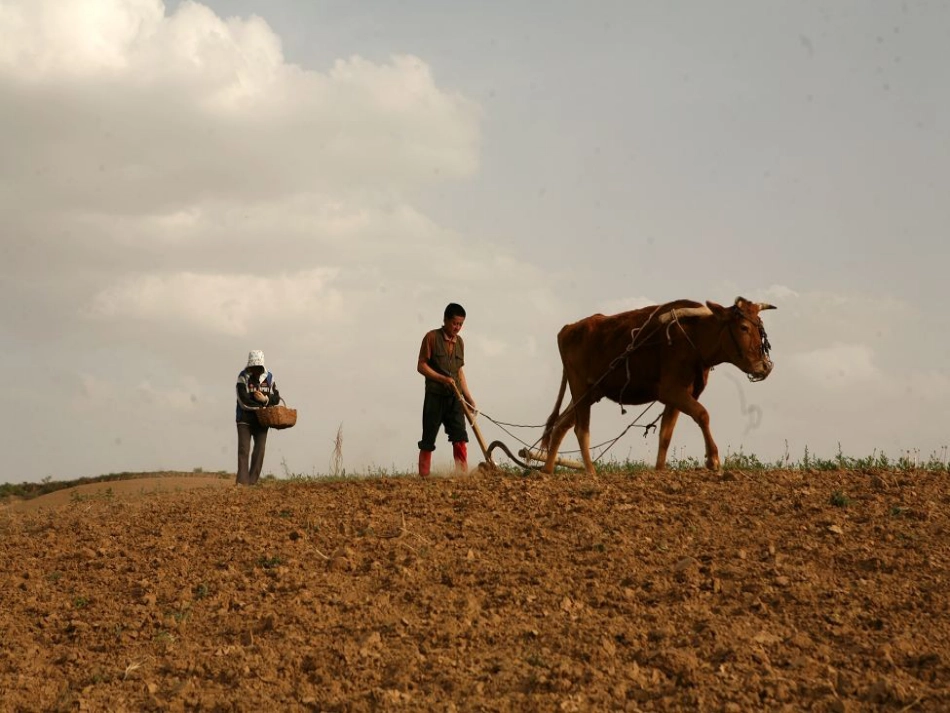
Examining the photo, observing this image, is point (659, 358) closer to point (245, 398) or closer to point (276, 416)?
point (276, 416)

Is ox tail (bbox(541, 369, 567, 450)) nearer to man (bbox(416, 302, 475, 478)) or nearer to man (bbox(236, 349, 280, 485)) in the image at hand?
man (bbox(416, 302, 475, 478))

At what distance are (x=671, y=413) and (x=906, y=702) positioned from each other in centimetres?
643

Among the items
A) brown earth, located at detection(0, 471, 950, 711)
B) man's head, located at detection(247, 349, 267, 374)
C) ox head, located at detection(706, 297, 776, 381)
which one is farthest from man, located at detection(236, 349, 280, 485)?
ox head, located at detection(706, 297, 776, 381)

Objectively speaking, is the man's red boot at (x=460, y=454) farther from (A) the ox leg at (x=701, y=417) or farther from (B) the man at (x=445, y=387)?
(A) the ox leg at (x=701, y=417)

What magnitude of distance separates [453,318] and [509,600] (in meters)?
6.03

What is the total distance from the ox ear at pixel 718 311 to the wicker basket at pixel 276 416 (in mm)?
6163

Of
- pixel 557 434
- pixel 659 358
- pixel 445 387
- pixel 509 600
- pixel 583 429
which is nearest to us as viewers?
pixel 509 600

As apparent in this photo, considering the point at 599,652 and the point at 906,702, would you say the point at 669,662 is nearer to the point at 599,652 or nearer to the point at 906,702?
the point at 599,652

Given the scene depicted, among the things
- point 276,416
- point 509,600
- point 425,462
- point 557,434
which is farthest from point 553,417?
point 509,600

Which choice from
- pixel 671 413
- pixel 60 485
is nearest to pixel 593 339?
pixel 671 413

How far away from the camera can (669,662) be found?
6.54 meters

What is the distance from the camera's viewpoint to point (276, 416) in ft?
48.5

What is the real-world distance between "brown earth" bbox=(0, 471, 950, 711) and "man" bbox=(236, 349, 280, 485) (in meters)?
4.13

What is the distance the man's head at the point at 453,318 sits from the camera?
43.7ft
